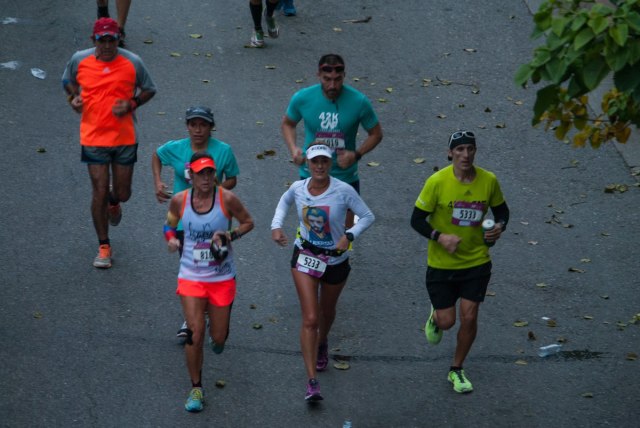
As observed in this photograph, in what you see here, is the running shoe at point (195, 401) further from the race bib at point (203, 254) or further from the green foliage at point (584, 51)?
the green foliage at point (584, 51)

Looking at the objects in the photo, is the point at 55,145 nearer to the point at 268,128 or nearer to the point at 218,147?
the point at 268,128

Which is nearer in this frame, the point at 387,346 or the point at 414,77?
the point at 387,346

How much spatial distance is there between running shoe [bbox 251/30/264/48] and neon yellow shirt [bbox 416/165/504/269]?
8162mm

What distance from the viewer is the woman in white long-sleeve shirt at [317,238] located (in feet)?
26.4

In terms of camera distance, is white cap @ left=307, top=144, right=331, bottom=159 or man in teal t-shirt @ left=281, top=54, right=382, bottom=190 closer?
white cap @ left=307, top=144, right=331, bottom=159

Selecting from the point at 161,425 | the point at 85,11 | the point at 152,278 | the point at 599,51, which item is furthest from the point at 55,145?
the point at 599,51

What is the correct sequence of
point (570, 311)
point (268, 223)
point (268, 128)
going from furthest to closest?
point (268, 128) → point (268, 223) → point (570, 311)

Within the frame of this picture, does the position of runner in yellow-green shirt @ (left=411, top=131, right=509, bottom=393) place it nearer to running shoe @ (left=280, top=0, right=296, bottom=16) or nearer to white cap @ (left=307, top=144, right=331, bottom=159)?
white cap @ (left=307, top=144, right=331, bottom=159)

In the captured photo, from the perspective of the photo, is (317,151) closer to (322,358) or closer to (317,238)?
(317,238)

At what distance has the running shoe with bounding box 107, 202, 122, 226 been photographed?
1059 centimetres

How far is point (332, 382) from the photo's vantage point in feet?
27.9

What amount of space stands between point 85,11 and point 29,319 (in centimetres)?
885

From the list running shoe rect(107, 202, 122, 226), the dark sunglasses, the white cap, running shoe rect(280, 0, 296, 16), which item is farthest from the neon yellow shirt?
running shoe rect(280, 0, 296, 16)

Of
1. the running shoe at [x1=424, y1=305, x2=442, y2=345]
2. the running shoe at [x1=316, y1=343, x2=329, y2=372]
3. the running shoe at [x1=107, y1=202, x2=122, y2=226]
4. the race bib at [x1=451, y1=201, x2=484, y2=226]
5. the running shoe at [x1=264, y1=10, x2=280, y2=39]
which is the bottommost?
the running shoe at [x1=316, y1=343, x2=329, y2=372]
